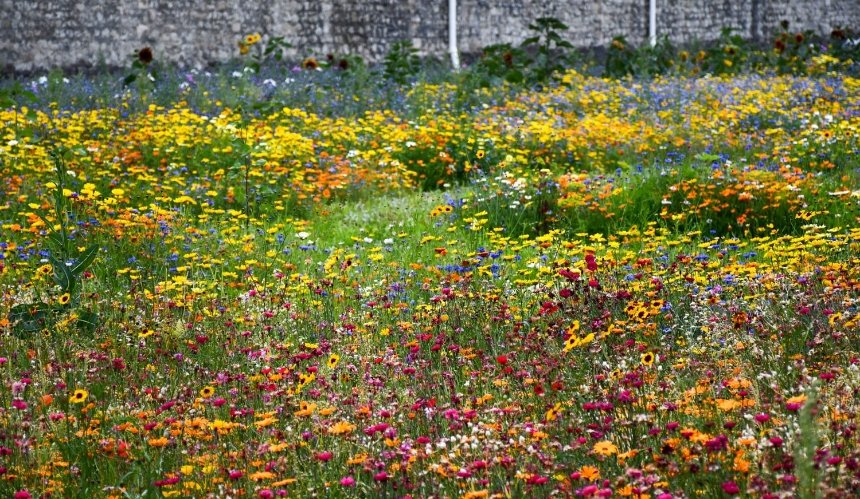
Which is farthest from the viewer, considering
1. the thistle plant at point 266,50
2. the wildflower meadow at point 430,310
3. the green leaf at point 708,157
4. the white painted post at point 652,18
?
the white painted post at point 652,18

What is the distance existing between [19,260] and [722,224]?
4853mm

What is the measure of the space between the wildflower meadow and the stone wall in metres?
3.80

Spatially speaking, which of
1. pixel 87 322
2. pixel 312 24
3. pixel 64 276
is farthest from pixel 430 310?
pixel 312 24

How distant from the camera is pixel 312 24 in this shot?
58.3 ft

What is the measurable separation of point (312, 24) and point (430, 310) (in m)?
13.3

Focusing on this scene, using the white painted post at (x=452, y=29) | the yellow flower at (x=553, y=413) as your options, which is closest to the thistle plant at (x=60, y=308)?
the yellow flower at (x=553, y=413)

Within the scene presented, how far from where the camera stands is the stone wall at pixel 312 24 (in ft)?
50.3

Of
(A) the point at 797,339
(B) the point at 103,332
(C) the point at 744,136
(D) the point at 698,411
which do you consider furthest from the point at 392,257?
(C) the point at 744,136

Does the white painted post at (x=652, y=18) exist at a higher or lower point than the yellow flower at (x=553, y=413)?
higher

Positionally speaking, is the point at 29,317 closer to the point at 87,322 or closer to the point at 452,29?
the point at 87,322

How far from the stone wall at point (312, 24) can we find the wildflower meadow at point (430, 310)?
380 centimetres

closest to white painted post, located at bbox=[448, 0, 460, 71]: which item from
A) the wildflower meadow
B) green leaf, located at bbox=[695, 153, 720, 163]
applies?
the wildflower meadow

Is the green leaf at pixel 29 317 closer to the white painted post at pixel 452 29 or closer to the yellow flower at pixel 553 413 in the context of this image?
the yellow flower at pixel 553 413

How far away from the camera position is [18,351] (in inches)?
194
